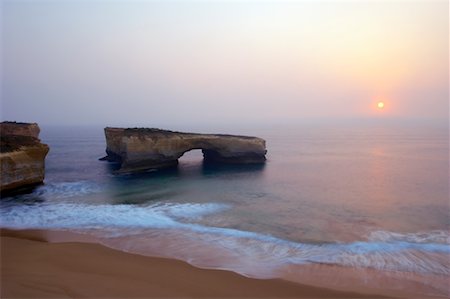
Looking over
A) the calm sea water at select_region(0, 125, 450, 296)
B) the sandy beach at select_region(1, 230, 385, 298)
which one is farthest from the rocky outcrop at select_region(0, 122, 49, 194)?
the sandy beach at select_region(1, 230, 385, 298)

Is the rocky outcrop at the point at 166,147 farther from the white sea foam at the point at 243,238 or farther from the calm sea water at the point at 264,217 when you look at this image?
the white sea foam at the point at 243,238

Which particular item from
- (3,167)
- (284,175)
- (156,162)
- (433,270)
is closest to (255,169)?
(284,175)

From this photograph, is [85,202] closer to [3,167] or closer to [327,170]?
[3,167]

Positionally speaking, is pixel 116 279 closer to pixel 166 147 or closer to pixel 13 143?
pixel 13 143

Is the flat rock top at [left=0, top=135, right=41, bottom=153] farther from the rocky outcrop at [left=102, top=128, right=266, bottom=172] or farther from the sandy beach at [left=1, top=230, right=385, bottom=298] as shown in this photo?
the sandy beach at [left=1, top=230, right=385, bottom=298]

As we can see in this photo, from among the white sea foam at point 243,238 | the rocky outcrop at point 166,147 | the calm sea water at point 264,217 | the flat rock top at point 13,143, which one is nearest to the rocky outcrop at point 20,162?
the flat rock top at point 13,143

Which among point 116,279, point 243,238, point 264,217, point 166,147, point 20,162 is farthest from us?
point 166,147

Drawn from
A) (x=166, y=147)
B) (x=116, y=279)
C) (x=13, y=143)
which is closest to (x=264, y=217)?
(x=116, y=279)
